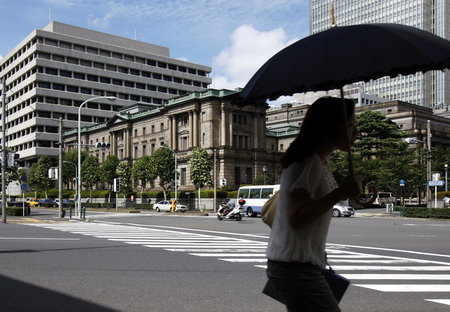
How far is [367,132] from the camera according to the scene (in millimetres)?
69938

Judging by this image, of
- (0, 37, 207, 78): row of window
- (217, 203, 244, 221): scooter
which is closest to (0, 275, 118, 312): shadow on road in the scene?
(217, 203, 244, 221): scooter

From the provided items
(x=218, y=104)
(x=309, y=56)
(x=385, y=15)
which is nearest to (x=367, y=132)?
(x=218, y=104)

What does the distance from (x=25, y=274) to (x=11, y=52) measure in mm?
119779

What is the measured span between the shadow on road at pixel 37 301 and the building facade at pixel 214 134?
66.4 metres

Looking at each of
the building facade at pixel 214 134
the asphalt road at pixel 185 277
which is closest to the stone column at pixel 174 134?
the building facade at pixel 214 134

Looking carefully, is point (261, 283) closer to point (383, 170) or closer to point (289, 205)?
point (289, 205)

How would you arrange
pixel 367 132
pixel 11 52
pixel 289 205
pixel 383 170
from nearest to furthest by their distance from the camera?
pixel 289 205
pixel 383 170
pixel 367 132
pixel 11 52

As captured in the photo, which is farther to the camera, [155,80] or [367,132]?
[155,80]

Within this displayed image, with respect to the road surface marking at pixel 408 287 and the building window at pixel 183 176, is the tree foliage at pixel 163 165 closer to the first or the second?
the building window at pixel 183 176

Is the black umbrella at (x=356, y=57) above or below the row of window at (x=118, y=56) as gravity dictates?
below

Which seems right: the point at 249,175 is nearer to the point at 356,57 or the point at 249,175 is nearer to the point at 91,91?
the point at 91,91

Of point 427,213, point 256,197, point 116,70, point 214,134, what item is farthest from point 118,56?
point 427,213

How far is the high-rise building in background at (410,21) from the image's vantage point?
5118 inches

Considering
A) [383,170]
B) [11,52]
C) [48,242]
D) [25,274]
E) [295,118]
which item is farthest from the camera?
[295,118]
